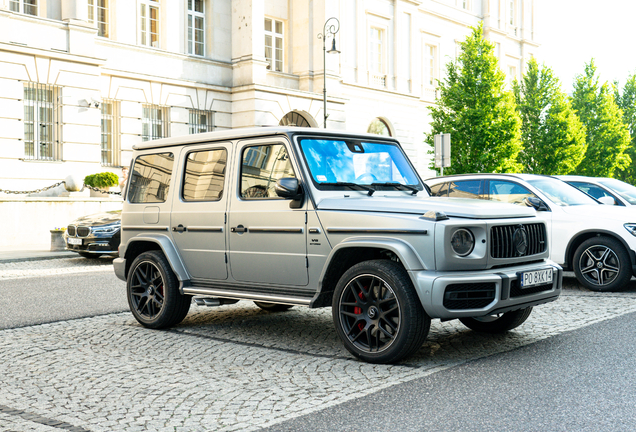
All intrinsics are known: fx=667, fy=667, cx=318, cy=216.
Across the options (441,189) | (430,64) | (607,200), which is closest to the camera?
(441,189)

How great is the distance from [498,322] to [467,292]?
1.57 metres

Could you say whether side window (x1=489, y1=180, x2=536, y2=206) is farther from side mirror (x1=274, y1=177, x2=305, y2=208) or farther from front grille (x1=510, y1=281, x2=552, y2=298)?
side mirror (x1=274, y1=177, x2=305, y2=208)

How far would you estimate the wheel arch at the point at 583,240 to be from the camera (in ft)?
30.7

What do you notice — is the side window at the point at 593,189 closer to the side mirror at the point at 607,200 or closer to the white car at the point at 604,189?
the white car at the point at 604,189

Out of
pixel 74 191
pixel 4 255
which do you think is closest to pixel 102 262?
pixel 4 255

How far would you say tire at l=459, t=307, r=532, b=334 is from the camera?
6430 mm

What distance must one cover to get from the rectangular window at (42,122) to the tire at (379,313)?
18.9 m

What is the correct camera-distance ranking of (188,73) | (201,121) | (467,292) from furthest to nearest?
1. (201,121)
2. (188,73)
3. (467,292)

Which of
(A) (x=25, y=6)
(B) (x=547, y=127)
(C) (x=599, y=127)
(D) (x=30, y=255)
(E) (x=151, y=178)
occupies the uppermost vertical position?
(A) (x=25, y=6)

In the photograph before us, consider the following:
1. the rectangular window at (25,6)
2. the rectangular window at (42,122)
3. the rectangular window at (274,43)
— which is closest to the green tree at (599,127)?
the rectangular window at (274,43)

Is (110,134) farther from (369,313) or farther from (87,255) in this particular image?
(369,313)

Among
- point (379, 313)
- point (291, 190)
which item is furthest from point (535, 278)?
point (291, 190)

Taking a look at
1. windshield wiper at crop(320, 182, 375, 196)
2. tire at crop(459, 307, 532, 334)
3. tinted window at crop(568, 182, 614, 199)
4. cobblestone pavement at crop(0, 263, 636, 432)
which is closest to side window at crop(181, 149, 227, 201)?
windshield wiper at crop(320, 182, 375, 196)

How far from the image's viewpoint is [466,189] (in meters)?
10.7
